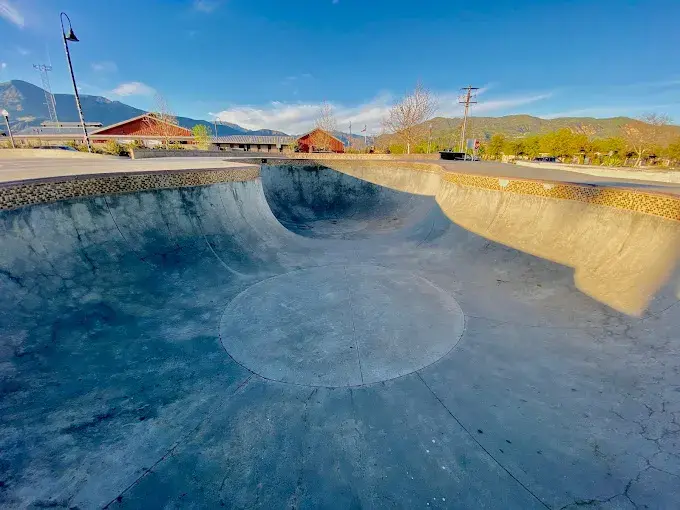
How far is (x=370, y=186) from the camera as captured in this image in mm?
17016

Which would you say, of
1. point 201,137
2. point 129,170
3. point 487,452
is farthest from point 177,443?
point 201,137

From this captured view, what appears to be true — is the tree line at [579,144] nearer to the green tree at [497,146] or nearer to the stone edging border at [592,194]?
the green tree at [497,146]

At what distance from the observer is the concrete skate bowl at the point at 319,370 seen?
9.51 ft

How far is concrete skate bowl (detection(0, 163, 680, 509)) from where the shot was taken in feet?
9.51

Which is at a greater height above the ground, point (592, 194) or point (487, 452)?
point (592, 194)

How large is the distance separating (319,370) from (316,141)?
181 ft

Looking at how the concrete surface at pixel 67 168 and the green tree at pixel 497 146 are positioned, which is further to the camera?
the green tree at pixel 497 146

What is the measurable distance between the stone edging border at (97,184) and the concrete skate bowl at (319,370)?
11cm

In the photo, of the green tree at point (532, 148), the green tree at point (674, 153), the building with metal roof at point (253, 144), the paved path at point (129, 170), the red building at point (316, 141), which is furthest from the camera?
the green tree at point (532, 148)

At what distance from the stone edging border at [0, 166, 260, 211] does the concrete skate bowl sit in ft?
0.35

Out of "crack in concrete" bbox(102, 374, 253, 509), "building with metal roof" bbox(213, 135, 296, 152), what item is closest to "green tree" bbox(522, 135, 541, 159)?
"building with metal roof" bbox(213, 135, 296, 152)

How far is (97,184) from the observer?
268 inches

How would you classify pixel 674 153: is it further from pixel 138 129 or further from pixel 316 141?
pixel 138 129

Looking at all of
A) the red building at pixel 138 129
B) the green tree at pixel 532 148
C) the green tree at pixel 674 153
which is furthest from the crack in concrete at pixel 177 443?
the green tree at pixel 532 148
